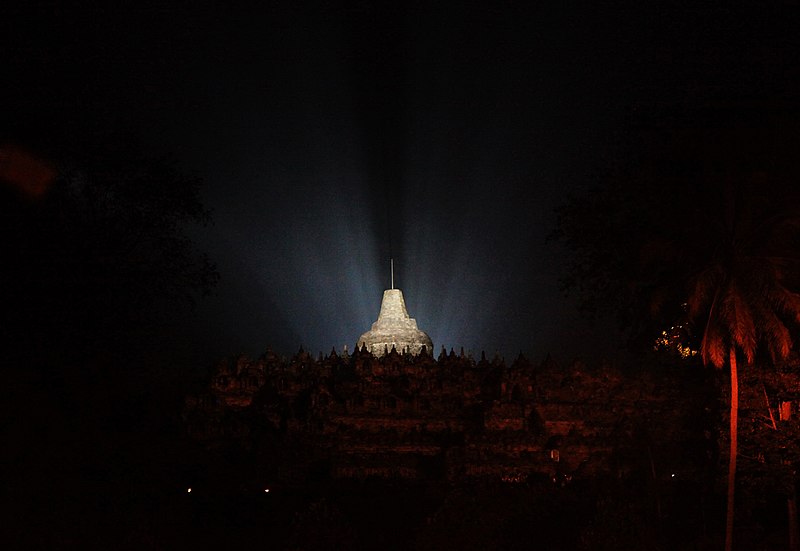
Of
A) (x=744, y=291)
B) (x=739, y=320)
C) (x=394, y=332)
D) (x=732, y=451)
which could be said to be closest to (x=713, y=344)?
(x=739, y=320)

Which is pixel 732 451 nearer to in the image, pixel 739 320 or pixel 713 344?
pixel 713 344

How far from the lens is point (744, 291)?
22859 millimetres

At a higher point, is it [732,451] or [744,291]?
[744,291]

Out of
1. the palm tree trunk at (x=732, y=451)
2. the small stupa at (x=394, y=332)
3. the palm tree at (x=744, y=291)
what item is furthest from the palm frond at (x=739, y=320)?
the small stupa at (x=394, y=332)

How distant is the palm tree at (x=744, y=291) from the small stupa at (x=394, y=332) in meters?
25.7

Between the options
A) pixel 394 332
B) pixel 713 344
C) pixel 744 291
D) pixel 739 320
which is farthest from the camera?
pixel 394 332

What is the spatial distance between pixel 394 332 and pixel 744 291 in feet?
93.3

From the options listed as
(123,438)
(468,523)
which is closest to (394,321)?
(123,438)

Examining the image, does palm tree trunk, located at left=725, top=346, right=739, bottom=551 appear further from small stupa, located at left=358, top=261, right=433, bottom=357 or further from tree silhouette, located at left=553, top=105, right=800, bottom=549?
small stupa, located at left=358, top=261, right=433, bottom=357

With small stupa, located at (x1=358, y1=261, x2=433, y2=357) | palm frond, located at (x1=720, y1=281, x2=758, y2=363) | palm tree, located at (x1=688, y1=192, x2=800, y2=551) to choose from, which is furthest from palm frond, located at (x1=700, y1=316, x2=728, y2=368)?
small stupa, located at (x1=358, y1=261, x2=433, y2=357)

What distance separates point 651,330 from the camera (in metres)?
26.2

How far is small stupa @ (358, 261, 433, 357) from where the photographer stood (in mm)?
48725

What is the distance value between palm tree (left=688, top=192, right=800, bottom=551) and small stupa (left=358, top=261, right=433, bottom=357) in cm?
2573

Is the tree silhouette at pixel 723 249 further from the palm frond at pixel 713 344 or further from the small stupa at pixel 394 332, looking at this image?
the small stupa at pixel 394 332
